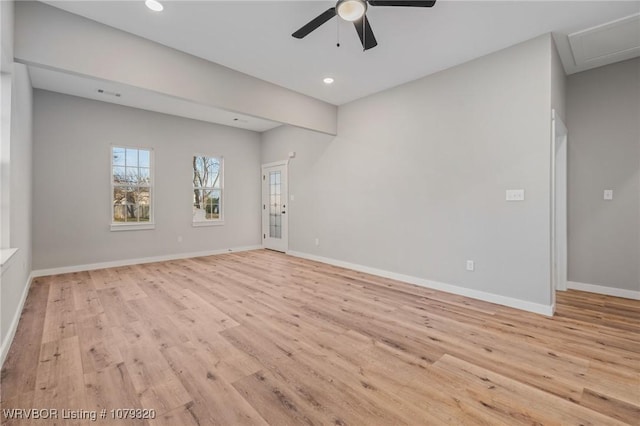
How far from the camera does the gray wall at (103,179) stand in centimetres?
466

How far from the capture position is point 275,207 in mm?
7027

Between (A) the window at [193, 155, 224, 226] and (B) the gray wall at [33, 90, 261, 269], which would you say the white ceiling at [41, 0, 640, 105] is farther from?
(A) the window at [193, 155, 224, 226]

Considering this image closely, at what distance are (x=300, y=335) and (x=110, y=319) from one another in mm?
1982

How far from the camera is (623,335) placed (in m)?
2.55

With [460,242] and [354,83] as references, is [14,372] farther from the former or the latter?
[354,83]

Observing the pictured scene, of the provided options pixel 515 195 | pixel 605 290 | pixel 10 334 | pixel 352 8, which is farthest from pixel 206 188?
pixel 605 290

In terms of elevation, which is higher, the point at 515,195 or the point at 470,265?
the point at 515,195

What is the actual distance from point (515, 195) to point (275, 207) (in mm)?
5056

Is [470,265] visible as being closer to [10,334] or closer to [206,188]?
[10,334]

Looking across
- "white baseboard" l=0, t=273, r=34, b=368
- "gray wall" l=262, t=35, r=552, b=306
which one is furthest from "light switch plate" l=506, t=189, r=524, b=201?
"white baseboard" l=0, t=273, r=34, b=368

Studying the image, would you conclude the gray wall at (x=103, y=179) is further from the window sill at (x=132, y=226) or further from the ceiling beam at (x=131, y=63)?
the ceiling beam at (x=131, y=63)

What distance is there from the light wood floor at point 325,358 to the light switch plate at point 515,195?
1.24m

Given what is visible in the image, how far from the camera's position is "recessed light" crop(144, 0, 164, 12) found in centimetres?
254

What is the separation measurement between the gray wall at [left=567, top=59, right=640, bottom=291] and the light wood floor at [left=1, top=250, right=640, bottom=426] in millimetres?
478
